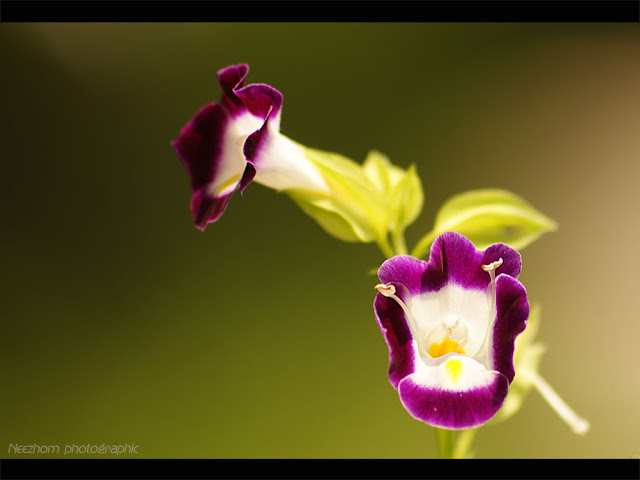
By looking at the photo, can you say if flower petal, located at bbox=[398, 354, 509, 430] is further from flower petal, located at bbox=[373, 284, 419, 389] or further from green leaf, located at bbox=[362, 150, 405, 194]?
green leaf, located at bbox=[362, 150, 405, 194]

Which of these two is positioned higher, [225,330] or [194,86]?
[194,86]

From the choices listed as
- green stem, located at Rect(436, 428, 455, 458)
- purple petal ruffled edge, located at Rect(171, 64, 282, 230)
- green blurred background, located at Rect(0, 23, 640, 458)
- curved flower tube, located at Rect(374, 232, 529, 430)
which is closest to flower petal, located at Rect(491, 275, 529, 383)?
curved flower tube, located at Rect(374, 232, 529, 430)

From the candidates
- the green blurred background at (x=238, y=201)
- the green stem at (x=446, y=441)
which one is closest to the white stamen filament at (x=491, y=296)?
the green stem at (x=446, y=441)

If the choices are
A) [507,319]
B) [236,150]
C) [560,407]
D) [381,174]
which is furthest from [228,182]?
[560,407]

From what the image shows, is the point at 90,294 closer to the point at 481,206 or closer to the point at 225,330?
the point at 225,330

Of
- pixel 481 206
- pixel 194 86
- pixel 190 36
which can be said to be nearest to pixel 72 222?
pixel 194 86

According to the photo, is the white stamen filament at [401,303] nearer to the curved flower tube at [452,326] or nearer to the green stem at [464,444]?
the curved flower tube at [452,326]
